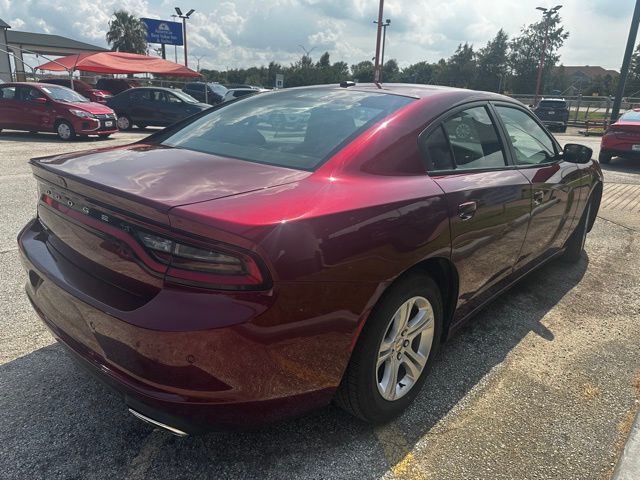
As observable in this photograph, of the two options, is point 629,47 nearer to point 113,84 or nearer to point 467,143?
point 467,143

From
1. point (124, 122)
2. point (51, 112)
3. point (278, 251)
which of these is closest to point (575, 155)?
point (278, 251)

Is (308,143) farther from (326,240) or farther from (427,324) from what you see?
(427,324)

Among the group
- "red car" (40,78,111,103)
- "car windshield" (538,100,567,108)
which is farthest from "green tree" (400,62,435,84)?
"red car" (40,78,111,103)

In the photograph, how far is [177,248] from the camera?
5.56ft

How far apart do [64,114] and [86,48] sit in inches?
1678

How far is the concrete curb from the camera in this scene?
83.6 inches

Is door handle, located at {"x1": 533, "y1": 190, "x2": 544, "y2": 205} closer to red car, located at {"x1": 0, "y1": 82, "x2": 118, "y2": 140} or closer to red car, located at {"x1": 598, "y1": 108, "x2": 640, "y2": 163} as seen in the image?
red car, located at {"x1": 598, "y1": 108, "x2": 640, "y2": 163}

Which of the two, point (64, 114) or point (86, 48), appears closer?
point (64, 114)

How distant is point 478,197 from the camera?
258cm

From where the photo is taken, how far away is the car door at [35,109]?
1300cm

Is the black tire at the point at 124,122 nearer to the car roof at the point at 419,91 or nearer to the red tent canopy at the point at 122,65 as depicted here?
the red tent canopy at the point at 122,65

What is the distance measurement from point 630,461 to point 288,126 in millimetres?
2312

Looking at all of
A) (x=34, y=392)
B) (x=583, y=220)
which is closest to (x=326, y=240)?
(x=34, y=392)

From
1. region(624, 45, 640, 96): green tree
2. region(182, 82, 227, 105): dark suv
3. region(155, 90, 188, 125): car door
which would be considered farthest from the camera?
region(624, 45, 640, 96): green tree
